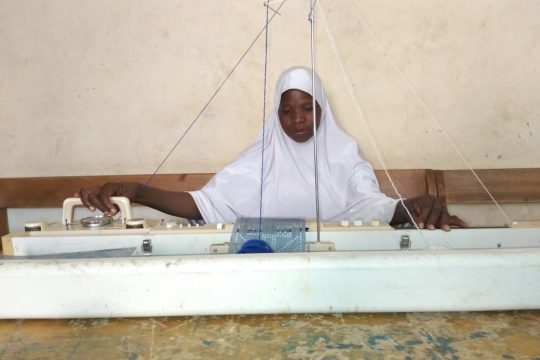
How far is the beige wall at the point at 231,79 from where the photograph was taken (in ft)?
7.33

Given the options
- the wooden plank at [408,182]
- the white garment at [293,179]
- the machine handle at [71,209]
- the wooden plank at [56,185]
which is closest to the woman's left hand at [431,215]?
the white garment at [293,179]

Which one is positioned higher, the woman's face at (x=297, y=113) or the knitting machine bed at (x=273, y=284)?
the woman's face at (x=297, y=113)

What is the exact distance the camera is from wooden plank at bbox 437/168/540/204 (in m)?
2.23

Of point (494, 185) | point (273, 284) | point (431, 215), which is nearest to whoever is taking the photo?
point (273, 284)

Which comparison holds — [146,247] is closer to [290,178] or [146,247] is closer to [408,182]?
[290,178]

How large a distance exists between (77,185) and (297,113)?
120 cm

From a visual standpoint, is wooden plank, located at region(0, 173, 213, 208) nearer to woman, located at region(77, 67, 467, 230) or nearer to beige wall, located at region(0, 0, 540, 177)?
beige wall, located at region(0, 0, 540, 177)

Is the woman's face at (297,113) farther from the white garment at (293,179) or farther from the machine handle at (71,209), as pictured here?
the machine handle at (71,209)

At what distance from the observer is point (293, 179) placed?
5.91ft

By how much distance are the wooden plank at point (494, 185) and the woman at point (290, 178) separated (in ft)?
2.17

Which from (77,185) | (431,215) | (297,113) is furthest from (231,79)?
(431,215)

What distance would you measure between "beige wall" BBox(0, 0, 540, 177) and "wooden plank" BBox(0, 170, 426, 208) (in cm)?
10

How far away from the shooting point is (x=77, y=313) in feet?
2.73

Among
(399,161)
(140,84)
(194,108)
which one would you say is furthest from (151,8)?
(399,161)
